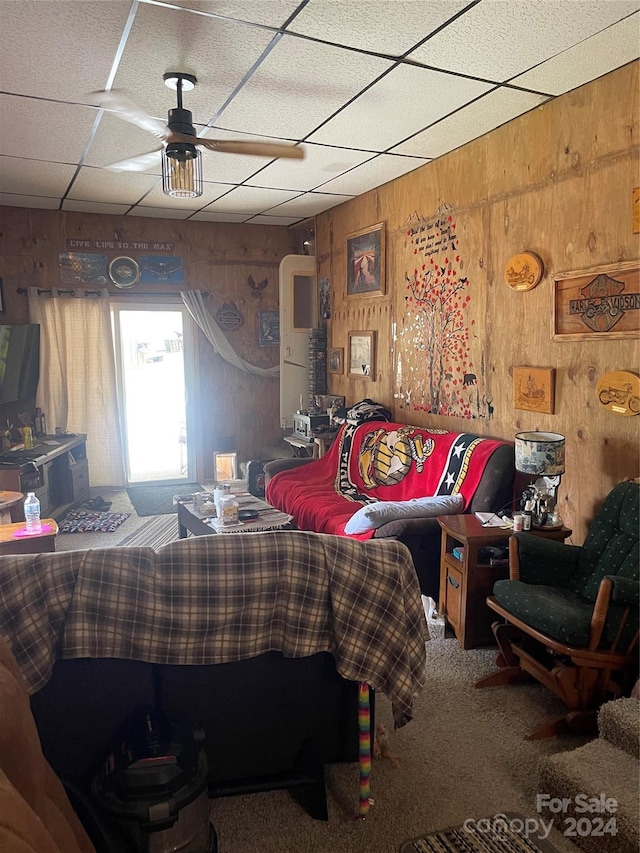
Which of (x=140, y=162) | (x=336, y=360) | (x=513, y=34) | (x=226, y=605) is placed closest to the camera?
(x=226, y=605)

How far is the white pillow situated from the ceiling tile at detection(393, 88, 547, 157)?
225 centimetres

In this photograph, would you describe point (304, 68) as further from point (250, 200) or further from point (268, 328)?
point (268, 328)

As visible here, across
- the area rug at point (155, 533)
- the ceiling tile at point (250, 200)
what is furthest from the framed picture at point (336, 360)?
the area rug at point (155, 533)

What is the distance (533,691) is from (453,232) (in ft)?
9.79

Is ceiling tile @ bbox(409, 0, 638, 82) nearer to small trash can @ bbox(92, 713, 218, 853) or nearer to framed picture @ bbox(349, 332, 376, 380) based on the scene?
framed picture @ bbox(349, 332, 376, 380)

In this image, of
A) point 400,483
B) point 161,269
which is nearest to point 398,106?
point 400,483

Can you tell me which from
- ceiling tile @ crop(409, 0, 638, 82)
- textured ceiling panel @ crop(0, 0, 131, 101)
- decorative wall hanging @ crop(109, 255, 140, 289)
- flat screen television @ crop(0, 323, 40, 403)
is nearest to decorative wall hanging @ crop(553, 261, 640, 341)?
ceiling tile @ crop(409, 0, 638, 82)

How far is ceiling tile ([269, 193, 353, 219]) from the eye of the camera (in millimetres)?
5444

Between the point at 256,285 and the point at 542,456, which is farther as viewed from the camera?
the point at 256,285

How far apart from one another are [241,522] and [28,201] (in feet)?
12.9

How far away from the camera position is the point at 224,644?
6.07 feet

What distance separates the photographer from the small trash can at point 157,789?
1.58 meters

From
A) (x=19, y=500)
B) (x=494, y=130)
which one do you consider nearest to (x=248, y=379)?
(x=19, y=500)

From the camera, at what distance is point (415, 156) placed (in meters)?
4.25
